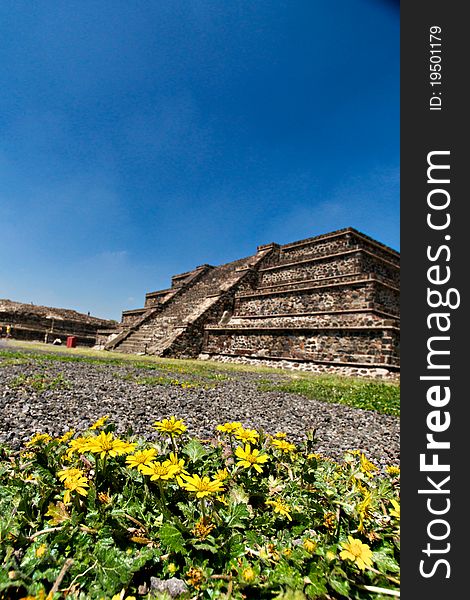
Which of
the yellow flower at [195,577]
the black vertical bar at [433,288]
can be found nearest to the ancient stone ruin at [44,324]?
the yellow flower at [195,577]

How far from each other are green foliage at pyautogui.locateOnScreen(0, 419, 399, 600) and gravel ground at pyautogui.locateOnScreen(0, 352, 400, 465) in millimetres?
1652

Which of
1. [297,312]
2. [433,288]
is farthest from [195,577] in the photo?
[297,312]

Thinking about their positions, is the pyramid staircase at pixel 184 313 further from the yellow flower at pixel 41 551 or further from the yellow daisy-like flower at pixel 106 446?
the yellow flower at pixel 41 551

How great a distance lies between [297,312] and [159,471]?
47.3ft

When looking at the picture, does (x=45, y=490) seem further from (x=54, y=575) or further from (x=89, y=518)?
(x=54, y=575)

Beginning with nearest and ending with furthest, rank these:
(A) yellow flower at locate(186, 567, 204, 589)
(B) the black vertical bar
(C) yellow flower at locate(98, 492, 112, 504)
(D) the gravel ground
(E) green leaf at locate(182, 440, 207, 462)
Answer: (B) the black vertical bar < (A) yellow flower at locate(186, 567, 204, 589) < (C) yellow flower at locate(98, 492, 112, 504) < (E) green leaf at locate(182, 440, 207, 462) < (D) the gravel ground

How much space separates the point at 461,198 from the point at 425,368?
0.59 m

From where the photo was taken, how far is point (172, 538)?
109cm

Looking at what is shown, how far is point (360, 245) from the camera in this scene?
53.0ft

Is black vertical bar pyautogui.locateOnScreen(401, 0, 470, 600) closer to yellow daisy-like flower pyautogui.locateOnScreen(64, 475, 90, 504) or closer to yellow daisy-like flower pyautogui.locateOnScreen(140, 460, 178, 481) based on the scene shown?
yellow daisy-like flower pyautogui.locateOnScreen(140, 460, 178, 481)

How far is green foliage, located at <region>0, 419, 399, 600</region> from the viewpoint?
1.00 meters

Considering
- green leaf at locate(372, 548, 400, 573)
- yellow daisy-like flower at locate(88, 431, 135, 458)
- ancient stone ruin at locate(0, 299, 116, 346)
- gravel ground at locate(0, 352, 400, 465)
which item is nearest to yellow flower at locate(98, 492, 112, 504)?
yellow daisy-like flower at locate(88, 431, 135, 458)

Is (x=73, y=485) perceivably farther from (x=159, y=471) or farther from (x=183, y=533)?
(x=183, y=533)

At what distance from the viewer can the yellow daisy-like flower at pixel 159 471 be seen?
46.8 inches
